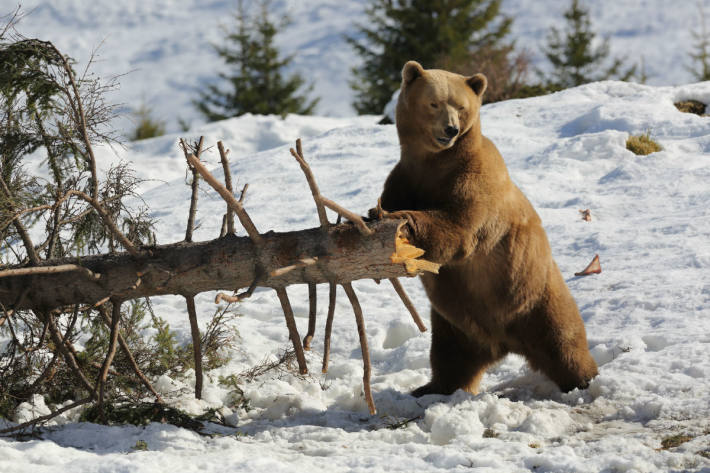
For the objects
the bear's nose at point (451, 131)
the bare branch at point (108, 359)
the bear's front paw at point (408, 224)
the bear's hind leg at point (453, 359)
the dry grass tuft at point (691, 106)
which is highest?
the bear's nose at point (451, 131)

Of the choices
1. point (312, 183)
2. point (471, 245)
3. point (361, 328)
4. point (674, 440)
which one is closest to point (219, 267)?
point (312, 183)

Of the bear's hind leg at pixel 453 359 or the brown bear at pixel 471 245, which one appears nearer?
the brown bear at pixel 471 245

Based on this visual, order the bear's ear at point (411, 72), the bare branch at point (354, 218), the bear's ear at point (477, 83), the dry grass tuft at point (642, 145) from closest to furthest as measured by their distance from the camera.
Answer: the bare branch at point (354, 218), the bear's ear at point (411, 72), the bear's ear at point (477, 83), the dry grass tuft at point (642, 145)

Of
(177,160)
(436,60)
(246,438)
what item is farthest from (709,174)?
(436,60)

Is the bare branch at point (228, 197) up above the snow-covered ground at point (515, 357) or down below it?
above

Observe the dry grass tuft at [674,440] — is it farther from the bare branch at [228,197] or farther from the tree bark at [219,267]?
the bare branch at [228,197]

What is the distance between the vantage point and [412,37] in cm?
2214

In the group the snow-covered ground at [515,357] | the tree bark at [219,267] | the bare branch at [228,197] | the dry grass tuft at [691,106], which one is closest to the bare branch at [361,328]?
the tree bark at [219,267]

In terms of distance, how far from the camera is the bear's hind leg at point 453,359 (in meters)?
4.45

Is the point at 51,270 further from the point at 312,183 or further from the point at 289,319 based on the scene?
the point at 312,183

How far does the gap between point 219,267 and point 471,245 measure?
1273mm

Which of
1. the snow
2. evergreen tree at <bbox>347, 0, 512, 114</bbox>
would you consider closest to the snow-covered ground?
the snow

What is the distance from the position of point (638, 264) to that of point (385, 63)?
17.2 meters

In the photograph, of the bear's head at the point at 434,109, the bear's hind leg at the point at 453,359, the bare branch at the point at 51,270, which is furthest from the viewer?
the bear's hind leg at the point at 453,359
